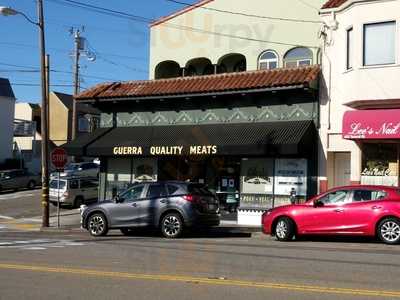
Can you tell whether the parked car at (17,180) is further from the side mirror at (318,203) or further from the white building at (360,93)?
the side mirror at (318,203)

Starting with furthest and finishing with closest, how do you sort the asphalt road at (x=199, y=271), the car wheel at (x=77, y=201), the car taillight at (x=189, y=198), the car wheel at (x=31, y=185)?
the car wheel at (x=31, y=185)
the car wheel at (x=77, y=201)
the car taillight at (x=189, y=198)
the asphalt road at (x=199, y=271)

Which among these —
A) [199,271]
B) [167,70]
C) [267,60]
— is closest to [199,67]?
[167,70]

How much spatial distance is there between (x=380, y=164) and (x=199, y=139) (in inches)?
257

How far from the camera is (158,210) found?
19.2 m

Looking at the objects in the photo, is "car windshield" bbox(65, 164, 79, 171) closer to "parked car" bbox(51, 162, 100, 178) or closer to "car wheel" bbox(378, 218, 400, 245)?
"parked car" bbox(51, 162, 100, 178)

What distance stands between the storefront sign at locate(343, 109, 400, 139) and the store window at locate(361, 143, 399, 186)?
129 cm

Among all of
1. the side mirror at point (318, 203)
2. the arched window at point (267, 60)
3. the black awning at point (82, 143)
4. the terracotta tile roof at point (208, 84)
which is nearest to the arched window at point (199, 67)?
the terracotta tile roof at point (208, 84)

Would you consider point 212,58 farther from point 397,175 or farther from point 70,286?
point 70,286

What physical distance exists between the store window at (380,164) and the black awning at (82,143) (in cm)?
1098

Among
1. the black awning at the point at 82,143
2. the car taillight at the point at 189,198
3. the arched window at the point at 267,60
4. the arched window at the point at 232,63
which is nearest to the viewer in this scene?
the car taillight at the point at 189,198

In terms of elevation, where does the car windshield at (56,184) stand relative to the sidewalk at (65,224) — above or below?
above

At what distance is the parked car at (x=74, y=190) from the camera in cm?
3438

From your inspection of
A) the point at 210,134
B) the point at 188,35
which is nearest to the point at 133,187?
the point at 210,134

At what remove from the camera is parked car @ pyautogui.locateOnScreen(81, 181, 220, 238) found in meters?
18.8
